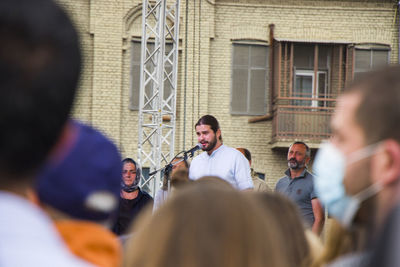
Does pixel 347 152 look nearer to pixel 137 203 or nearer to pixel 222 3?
pixel 137 203

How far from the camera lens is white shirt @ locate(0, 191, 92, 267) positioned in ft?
3.18

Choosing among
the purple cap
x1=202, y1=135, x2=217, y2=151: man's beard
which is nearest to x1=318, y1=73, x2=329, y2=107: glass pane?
x1=202, y1=135, x2=217, y2=151: man's beard

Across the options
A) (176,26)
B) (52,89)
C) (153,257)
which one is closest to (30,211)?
(52,89)

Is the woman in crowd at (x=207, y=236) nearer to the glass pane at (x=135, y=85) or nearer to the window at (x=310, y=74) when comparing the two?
the glass pane at (x=135, y=85)

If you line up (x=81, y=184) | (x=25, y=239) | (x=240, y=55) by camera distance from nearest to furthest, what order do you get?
(x=25, y=239)
(x=81, y=184)
(x=240, y=55)

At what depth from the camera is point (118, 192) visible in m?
1.43

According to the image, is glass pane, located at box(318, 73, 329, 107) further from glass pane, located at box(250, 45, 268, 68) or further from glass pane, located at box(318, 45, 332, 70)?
glass pane, located at box(250, 45, 268, 68)

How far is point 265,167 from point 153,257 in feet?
54.5

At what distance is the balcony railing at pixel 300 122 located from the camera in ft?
58.5

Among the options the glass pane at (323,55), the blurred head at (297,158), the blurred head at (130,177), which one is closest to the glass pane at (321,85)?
the glass pane at (323,55)

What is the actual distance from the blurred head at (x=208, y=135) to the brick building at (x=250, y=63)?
32.1ft

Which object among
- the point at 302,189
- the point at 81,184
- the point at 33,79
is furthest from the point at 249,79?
the point at 33,79

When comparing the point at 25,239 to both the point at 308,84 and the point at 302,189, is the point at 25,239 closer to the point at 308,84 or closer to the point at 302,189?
the point at 302,189

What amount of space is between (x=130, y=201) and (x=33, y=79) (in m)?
6.24
